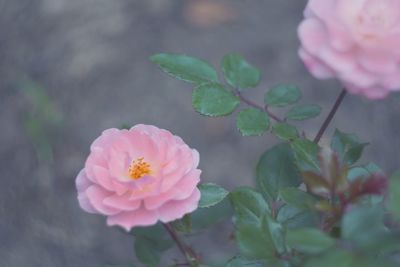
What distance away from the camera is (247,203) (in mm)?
953

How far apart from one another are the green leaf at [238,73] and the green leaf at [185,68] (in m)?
0.03

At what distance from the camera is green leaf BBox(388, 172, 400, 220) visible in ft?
2.15

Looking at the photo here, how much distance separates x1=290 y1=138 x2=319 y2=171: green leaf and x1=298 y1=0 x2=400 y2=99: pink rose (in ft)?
0.50

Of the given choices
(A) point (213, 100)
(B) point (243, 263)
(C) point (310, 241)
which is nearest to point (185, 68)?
(A) point (213, 100)

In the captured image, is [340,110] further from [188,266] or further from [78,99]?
[188,266]

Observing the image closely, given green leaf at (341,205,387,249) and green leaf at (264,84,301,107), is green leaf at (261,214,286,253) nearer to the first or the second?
green leaf at (341,205,387,249)

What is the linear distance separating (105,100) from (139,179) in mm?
1553

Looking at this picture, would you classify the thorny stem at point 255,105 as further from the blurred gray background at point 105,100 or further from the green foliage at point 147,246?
the blurred gray background at point 105,100

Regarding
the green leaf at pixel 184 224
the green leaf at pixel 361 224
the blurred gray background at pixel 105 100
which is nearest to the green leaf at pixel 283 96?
the green leaf at pixel 184 224

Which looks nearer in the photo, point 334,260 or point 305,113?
point 334,260

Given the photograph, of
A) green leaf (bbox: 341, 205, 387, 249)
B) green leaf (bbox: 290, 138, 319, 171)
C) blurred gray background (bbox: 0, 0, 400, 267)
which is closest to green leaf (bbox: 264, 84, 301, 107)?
green leaf (bbox: 290, 138, 319, 171)

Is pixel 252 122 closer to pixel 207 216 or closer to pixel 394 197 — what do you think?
pixel 207 216

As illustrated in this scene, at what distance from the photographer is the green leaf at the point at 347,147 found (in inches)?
38.1

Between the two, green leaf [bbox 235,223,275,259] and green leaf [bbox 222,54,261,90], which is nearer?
green leaf [bbox 235,223,275,259]
